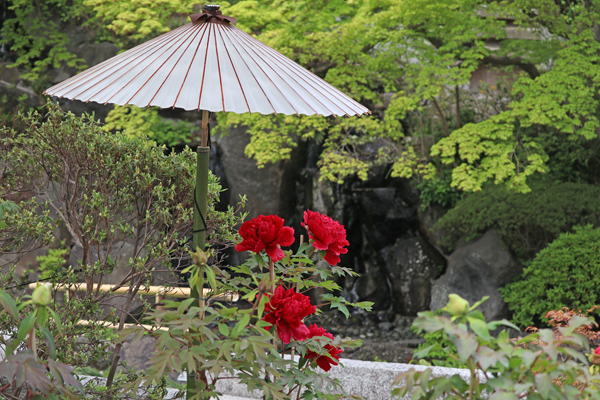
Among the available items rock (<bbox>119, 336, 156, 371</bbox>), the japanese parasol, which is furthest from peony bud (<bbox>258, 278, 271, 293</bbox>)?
rock (<bbox>119, 336, 156, 371</bbox>)

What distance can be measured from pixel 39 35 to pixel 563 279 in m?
13.5

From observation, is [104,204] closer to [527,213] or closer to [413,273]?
[527,213]

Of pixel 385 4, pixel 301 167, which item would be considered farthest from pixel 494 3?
pixel 301 167

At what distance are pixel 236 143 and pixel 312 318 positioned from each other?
14.1 feet

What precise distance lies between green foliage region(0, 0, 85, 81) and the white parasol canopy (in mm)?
10861

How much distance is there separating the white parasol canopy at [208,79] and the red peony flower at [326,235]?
0.55 metres

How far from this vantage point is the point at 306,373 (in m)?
2.26

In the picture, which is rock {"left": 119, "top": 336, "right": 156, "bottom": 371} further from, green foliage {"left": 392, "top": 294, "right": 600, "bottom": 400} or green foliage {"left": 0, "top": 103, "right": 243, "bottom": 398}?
green foliage {"left": 392, "top": 294, "right": 600, "bottom": 400}

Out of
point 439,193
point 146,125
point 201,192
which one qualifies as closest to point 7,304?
point 201,192

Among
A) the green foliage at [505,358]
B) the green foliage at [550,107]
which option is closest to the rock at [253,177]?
the green foliage at [550,107]

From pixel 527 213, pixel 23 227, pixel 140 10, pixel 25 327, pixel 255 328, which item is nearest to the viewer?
pixel 25 327

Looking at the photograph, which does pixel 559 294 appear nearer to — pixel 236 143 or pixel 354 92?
pixel 354 92

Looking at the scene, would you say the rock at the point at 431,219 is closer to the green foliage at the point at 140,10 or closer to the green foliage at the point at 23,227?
the green foliage at the point at 140,10

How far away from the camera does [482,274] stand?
8273 millimetres
